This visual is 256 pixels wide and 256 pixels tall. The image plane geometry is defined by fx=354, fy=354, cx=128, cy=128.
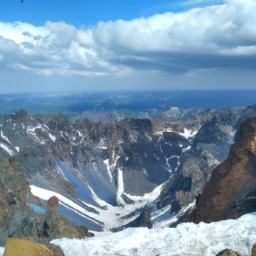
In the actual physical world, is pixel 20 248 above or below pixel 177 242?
above

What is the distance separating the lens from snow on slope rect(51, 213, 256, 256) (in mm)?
30109

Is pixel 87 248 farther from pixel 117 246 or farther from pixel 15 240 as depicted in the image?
pixel 15 240

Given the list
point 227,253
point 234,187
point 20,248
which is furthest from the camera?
point 234,187

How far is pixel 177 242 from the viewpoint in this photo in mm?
31391

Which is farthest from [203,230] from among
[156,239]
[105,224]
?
[105,224]

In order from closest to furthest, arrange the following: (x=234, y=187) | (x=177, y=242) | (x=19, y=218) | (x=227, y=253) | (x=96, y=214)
Answer: (x=227, y=253) < (x=177, y=242) < (x=234, y=187) < (x=19, y=218) < (x=96, y=214)

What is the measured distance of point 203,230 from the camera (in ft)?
107

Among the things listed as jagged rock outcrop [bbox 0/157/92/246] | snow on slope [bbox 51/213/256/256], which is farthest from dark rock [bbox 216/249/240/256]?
jagged rock outcrop [bbox 0/157/92/246]

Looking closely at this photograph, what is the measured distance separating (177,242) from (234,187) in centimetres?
2704

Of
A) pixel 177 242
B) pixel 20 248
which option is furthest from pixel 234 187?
pixel 20 248

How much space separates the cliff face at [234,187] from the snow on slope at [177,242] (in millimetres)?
15924

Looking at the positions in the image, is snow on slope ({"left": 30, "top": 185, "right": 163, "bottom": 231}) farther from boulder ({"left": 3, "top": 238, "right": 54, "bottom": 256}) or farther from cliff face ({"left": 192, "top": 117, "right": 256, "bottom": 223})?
boulder ({"left": 3, "top": 238, "right": 54, "bottom": 256})

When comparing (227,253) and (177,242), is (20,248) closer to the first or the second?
(177,242)

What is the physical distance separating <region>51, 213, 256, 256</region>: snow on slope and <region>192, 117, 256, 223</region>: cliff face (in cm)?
1592
